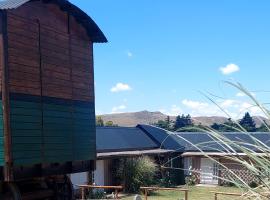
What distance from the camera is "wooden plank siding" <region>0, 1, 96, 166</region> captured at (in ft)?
32.1

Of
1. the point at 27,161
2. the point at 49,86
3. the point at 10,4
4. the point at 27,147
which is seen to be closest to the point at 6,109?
the point at 27,147

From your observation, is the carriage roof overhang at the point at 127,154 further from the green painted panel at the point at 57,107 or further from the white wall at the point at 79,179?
the green painted panel at the point at 57,107

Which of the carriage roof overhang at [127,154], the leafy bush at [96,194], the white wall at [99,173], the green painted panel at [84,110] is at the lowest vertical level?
the leafy bush at [96,194]

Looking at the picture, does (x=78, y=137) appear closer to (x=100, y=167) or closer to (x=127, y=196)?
(x=127, y=196)

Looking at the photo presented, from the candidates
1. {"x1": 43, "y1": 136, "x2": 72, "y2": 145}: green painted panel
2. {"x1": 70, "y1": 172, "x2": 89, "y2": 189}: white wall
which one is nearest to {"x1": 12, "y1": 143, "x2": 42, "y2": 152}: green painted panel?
{"x1": 43, "y1": 136, "x2": 72, "y2": 145}: green painted panel

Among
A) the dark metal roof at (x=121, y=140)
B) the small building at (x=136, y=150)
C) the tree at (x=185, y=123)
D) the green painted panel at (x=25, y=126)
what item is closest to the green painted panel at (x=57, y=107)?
the green painted panel at (x=25, y=126)

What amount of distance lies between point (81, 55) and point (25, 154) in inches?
136

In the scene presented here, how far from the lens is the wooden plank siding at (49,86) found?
977 cm

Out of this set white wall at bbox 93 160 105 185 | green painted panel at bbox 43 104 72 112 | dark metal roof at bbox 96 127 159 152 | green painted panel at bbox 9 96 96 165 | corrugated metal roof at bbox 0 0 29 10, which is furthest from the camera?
dark metal roof at bbox 96 127 159 152

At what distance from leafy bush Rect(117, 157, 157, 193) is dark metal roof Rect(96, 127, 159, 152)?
3.99 ft

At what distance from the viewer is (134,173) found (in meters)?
24.5

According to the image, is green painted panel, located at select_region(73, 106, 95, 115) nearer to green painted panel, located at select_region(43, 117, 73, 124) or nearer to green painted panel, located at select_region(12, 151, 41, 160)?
green painted panel, located at select_region(43, 117, 73, 124)

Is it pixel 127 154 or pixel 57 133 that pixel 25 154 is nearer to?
pixel 57 133

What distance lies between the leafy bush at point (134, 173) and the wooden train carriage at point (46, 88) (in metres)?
11.8
